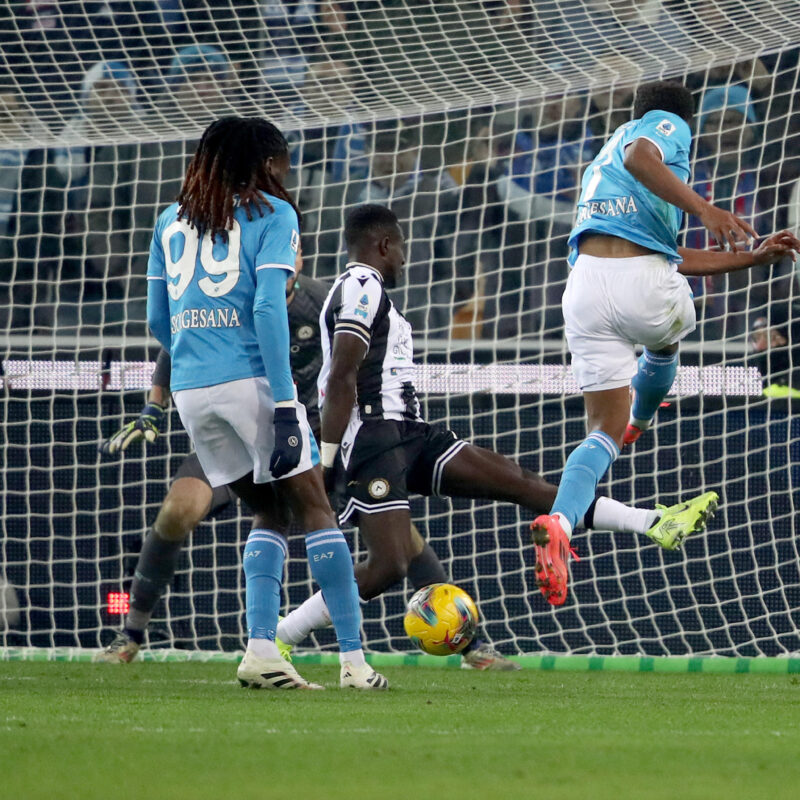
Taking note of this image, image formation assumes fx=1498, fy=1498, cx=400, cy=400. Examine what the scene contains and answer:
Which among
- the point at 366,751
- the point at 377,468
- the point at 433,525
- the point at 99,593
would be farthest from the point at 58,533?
the point at 366,751

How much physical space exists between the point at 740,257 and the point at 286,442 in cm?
188

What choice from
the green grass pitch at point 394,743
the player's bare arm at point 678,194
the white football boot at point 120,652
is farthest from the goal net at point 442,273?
the player's bare arm at point 678,194

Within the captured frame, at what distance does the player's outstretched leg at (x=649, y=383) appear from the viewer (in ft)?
18.9

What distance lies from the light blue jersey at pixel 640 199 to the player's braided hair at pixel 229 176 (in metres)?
1.19

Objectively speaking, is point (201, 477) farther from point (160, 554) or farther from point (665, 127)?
point (665, 127)

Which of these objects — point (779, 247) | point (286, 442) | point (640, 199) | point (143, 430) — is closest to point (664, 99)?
point (640, 199)

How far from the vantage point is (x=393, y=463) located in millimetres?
5691

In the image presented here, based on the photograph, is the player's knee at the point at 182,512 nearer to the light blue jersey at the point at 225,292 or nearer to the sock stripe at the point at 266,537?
the sock stripe at the point at 266,537

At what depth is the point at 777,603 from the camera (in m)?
7.71

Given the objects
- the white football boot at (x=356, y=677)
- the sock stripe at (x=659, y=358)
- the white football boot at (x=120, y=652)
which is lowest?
the white football boot at (x=120, y=652)

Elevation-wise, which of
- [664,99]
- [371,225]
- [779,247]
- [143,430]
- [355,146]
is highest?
[355,146]

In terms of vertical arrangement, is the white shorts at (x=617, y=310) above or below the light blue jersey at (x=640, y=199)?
below

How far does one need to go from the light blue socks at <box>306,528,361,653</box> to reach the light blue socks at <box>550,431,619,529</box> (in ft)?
2.50

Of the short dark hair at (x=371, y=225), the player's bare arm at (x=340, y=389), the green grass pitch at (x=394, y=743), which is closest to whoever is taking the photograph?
the green grass pitch at (x=394, y=743)
